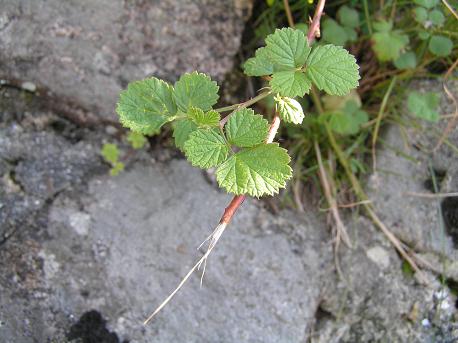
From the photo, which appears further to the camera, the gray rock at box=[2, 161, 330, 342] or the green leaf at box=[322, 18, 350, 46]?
the green leaf at box=[322, 18, 350, 46]

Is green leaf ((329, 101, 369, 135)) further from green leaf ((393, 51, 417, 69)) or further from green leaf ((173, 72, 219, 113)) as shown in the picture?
green leaf ((173, 72, 219, 113))

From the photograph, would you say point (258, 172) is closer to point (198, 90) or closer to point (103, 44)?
point (198, 90)

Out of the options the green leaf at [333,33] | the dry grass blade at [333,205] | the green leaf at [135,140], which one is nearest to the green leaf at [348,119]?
the dry grass blade at [333,205]

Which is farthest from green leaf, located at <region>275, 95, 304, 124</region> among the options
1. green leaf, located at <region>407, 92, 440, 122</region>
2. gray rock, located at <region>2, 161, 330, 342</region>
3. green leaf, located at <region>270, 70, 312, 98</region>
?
green leaf, located at <region>407, 92, 440, 122</region>

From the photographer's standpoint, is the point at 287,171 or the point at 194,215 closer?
the point at 287,171

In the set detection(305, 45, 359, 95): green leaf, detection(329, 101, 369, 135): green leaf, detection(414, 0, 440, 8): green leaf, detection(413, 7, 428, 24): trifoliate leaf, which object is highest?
detection(305, 45, 359, 95): green leaf

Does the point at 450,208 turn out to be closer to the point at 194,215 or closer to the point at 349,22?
the point at 349,22

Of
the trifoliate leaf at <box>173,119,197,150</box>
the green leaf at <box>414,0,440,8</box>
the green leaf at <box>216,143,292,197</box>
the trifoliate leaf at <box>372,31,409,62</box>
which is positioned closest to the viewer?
the green leaf at <box>216,143,292,197</box>

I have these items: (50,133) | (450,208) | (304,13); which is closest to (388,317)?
(450,208)
